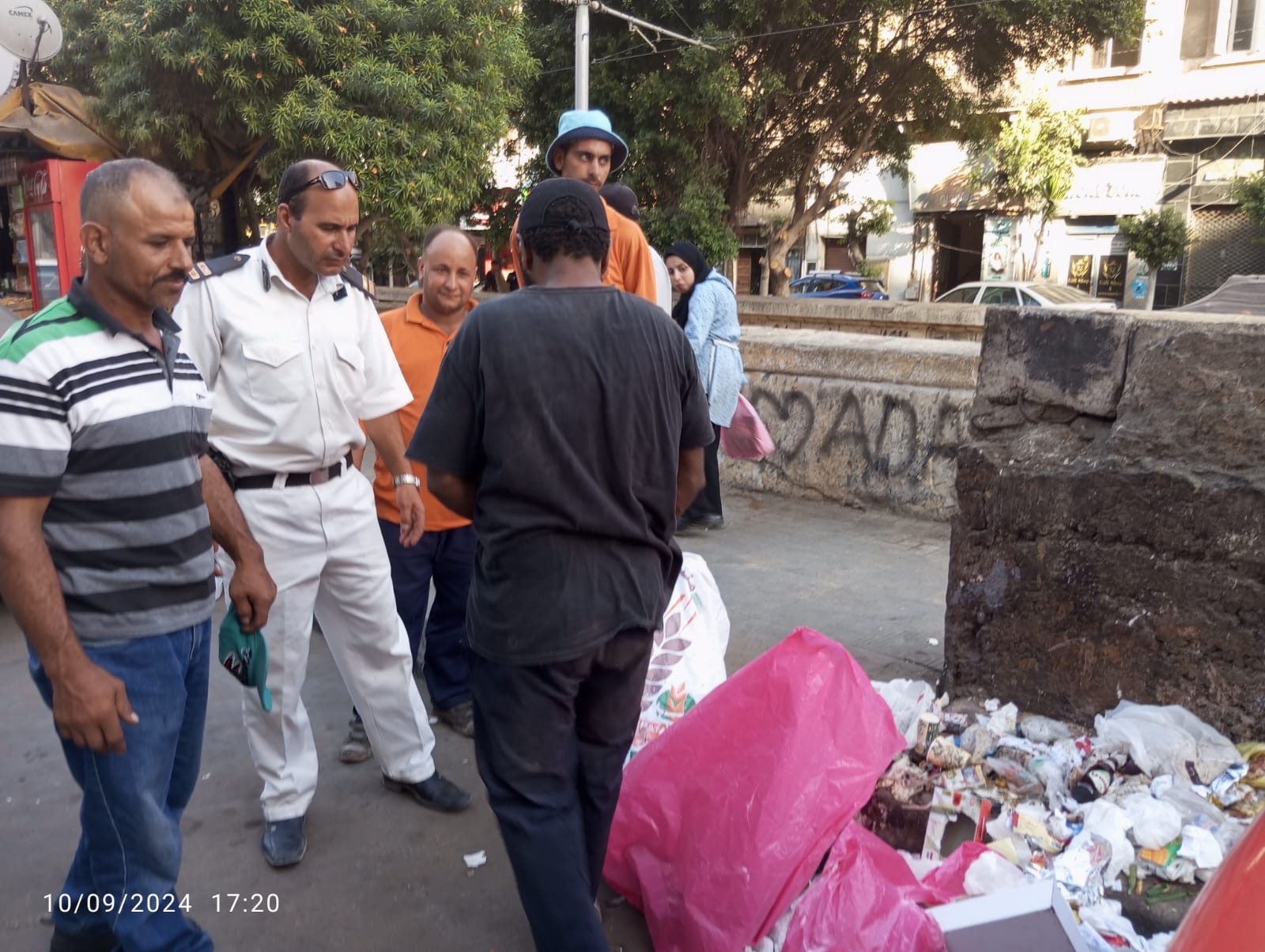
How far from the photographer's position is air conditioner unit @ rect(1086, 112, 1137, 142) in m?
22.5

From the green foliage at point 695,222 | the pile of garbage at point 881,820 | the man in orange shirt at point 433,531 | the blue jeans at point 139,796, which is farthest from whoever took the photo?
the green foliage at point 695,222

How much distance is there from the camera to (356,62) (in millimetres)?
10312

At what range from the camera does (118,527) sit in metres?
1.93

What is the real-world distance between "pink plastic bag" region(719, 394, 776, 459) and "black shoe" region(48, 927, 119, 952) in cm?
422

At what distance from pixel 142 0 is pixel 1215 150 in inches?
Answer: 799

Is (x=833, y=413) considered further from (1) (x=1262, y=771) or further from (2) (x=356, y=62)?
(2) (x=356, y=62)

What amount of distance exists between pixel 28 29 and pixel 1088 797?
8.80 metres

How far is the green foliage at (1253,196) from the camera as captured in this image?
19.1 metres

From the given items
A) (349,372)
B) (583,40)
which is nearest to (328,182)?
(349,372)

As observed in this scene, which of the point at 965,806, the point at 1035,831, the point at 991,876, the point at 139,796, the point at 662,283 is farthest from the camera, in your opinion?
the point at 662,283

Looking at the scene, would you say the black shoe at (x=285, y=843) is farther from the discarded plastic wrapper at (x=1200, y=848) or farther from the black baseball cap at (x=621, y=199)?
the black baseball cap at (x=621, y=199)

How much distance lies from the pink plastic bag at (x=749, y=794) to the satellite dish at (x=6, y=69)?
7.50 m

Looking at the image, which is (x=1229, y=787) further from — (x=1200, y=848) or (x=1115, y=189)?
(x=1115, y=189)

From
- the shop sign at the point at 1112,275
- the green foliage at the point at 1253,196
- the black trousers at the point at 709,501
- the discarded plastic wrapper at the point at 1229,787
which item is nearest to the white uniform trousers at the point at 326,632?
the discarded plastic wrapper at the point at 1229,787
